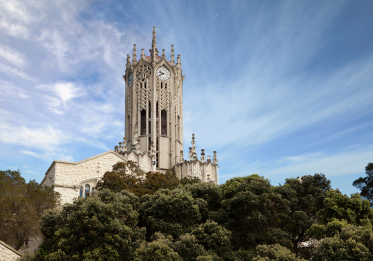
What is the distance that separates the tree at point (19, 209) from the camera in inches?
871

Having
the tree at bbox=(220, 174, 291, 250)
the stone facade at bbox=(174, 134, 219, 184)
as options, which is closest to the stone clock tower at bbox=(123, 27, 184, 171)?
the stone facade at bbox=(174, 134, 219, 184)

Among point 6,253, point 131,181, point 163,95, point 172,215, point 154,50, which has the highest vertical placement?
point 154,50

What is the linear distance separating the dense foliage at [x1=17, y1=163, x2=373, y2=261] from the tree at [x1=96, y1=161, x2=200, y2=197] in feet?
14.8

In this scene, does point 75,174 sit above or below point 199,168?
below

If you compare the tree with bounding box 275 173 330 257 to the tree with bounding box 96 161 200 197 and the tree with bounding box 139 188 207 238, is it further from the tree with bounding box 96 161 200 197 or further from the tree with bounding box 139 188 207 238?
the tree with bounding box 96 161 200 197

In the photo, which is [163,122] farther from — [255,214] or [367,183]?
[255,214]

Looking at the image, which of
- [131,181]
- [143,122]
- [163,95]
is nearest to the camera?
[131,181]

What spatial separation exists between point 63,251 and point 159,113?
3934 cm

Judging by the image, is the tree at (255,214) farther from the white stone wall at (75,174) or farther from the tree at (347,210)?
the white stone wall at (75,174)

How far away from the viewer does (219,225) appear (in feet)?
68.4

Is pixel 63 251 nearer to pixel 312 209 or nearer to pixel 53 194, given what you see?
pixel 53 194

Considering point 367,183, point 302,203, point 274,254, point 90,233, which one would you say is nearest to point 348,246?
point 274,254

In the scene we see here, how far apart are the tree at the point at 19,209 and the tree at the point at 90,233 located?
169 inches

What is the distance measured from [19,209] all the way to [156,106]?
1410 inches
